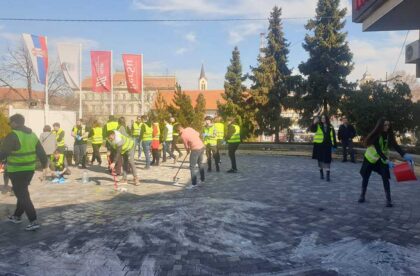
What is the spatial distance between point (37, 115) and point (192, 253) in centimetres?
1415

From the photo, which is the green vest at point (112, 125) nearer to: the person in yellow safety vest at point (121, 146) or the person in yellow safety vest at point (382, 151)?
the person in yellow safety vest at point (121, 146)

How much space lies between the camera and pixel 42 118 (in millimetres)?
17125

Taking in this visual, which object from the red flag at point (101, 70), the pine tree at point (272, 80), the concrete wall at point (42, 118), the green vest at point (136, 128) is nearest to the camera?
the green vest at point (136, 128)

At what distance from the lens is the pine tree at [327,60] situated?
26.6 m

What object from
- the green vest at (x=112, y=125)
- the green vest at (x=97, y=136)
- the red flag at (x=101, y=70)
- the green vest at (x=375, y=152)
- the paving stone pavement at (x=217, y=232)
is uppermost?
A: the red flag at (x=101, y=70)

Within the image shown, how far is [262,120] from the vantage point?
98.8 ft

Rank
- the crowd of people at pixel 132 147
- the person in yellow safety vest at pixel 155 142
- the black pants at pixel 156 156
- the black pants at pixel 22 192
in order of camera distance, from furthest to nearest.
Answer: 1. the black pants at pixel 156 156
2. the person in yellow safety vest at pixel 155 142
3. the crowd of people at pixel 132 147
4. the black pants at pixel 22 192

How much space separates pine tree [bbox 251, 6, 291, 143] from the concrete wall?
15.6 metres

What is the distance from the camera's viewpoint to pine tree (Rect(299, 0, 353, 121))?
87.3 ft

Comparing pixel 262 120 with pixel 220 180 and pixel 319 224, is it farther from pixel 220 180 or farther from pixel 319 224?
A: pixel 319 224

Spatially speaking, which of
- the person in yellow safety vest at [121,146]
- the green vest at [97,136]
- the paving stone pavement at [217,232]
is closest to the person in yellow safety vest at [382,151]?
the paving stone pavement at [217,232]

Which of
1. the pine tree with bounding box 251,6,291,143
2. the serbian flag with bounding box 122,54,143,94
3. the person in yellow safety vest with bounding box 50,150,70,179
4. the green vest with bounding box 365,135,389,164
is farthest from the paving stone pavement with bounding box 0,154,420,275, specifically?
the pine tree with bounding box 251,6,291,143

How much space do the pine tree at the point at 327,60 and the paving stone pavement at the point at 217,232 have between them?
17.7 m

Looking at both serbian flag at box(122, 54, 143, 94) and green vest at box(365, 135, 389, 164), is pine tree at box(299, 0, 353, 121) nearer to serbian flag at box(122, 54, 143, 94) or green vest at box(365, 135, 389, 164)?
serbian flag at box(122, 54, 143, 94)
